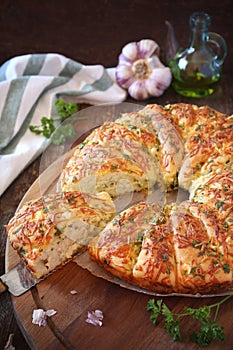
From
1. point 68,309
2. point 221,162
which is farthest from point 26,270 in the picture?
point 221,162

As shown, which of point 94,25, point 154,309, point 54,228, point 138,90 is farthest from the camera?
point 94,25

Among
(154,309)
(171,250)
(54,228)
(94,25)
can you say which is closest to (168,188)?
(171,250)

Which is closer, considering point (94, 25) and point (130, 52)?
point (130, 52)

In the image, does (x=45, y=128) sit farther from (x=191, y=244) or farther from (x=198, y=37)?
(x=191, y=244)

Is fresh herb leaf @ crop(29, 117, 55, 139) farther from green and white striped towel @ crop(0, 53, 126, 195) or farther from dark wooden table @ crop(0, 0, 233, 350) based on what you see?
dark wooden table @ crop(0, 0, 233, 350)

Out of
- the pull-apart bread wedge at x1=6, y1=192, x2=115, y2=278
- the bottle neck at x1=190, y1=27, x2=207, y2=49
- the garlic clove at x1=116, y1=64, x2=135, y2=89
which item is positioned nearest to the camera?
the pull-apart bread wedge at x1=6, y1=192, x2=115, y2=278

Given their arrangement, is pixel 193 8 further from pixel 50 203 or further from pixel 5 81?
pixel 50 203

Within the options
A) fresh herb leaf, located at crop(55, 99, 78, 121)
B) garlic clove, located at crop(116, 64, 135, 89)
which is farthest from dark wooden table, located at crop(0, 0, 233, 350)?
fresh herb leaf, located at crop(55, 99, 78, 121)
